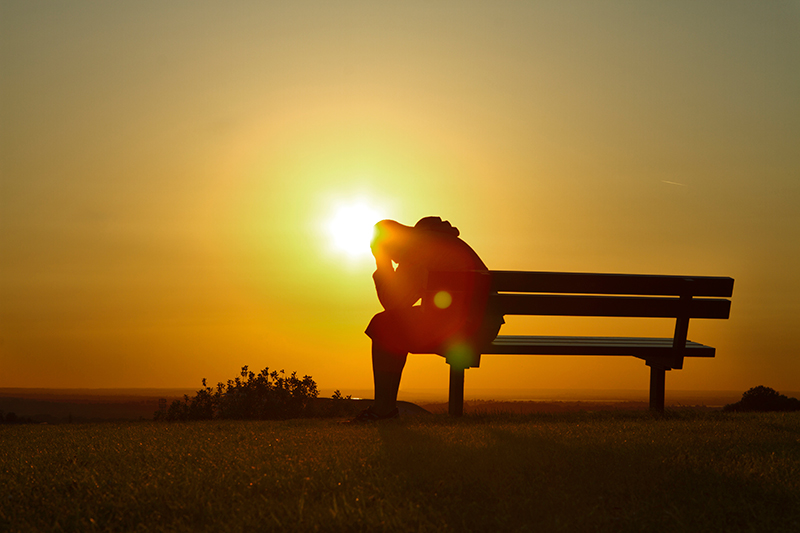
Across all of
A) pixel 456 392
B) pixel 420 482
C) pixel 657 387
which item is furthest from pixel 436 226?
pixel 420 482

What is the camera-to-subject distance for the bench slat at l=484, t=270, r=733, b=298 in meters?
5.91

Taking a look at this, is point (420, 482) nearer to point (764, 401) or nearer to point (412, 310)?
point (412, 310)

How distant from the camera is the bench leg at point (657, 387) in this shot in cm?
716

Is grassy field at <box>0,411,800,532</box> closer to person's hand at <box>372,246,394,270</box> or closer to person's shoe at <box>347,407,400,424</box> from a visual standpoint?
person's shoe at <box>347,407,400,424</box>

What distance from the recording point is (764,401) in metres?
9.71

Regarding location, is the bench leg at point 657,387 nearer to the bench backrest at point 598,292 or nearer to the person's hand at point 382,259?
the bench backrest at point 598,292

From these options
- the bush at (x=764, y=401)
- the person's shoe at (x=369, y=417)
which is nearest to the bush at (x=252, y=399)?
the person's shoe at (x=369, y=417)

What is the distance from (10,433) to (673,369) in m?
7.84

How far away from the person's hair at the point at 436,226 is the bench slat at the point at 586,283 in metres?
0.89

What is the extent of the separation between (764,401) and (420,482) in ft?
26.8

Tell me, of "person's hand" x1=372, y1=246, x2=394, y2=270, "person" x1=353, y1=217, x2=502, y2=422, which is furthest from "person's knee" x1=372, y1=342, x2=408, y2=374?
"person's hand" x1=372, y1=246, x2=394, y2=270

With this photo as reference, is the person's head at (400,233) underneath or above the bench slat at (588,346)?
above

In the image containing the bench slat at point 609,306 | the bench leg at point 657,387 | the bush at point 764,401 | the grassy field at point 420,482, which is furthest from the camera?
the bush at point 764,401

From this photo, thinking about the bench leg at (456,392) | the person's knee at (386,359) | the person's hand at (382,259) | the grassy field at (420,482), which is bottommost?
the grassy field at (420,482)
